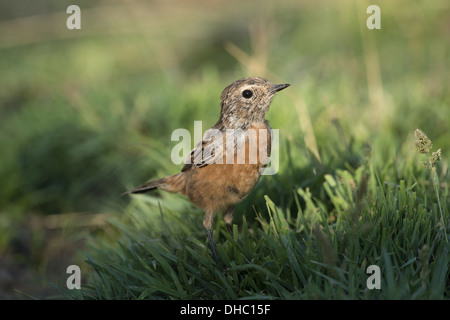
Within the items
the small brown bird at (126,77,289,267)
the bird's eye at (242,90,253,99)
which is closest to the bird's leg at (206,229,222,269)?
the small brown bird at (126,77,289,267)

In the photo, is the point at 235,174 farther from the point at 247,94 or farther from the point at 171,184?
the point at 171,184

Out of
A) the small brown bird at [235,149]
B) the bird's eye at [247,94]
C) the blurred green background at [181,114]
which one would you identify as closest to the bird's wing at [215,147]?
the small brown bird at [235,149]

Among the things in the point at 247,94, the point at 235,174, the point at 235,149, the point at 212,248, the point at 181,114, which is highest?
the point at 181,114

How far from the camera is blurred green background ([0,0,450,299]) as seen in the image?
14.0 feet

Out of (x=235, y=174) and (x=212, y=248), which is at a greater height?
(x=235, y=174)

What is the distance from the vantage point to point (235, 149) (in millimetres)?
3049

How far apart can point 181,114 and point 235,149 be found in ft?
6.86

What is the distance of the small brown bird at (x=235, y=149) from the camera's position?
3043mm

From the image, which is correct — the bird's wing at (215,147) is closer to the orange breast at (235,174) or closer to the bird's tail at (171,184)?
the orange breast at (235,174)

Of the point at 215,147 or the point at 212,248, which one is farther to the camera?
the point at 215,147

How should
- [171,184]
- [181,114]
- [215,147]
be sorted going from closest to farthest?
[215,147], [171,184], [181,114]

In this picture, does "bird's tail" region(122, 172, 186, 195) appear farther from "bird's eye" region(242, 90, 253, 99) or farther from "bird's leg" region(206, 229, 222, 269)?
"bird's eye" region(242, 90, 253, 99)

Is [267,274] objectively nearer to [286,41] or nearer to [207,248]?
[207,248]

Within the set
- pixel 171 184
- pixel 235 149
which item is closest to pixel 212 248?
pixel 235 149
